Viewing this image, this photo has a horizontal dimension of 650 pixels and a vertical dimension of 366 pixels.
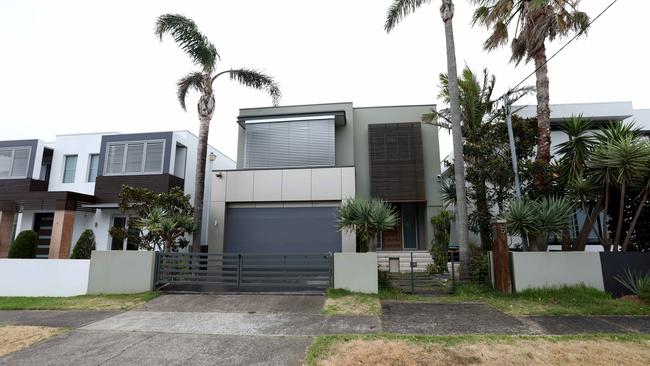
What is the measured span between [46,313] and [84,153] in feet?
36.8

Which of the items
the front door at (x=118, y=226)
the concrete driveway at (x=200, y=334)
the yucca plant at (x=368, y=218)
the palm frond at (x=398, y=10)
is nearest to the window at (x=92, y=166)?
the front door at (x=118, y=226)

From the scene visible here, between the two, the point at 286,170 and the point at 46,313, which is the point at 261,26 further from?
the point at 46,313

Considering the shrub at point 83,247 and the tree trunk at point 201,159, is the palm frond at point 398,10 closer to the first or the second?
the tree trunk at point 201,159

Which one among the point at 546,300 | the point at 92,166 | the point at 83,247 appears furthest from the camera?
the point at 92,166

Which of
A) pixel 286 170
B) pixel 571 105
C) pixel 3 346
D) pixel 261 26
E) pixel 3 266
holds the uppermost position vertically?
pixel 261 26

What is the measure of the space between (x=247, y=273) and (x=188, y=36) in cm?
837

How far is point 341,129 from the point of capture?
14367mm

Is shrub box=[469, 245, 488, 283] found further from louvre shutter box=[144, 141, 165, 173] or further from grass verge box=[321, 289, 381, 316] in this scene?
louvre shutter box=[144, 141, 165, 173]

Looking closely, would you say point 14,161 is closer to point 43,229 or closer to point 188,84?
point 43,229

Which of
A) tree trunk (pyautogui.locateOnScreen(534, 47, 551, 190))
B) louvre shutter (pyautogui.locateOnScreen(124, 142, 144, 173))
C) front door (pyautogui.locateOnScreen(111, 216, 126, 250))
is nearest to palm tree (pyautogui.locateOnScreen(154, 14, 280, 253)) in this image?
louvre shutter (pyautogui.locateOnScreen(124, 142, 144, 173))

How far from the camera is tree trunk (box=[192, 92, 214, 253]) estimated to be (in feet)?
36.6

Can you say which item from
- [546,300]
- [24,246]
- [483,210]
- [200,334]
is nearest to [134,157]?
[24,246]

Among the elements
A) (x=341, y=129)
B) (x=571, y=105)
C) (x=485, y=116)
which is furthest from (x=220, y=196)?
(x=571, y=105)

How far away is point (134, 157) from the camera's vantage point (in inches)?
566
